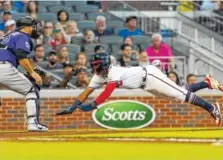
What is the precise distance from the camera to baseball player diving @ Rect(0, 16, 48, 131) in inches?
579

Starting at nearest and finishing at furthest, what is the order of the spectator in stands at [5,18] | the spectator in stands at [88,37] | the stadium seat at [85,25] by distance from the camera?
the spectator in stands at [5,18]
the spectator in stands at [88,37]
the stadium seat at [85,25]

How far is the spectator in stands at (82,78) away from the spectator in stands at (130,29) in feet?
10.5

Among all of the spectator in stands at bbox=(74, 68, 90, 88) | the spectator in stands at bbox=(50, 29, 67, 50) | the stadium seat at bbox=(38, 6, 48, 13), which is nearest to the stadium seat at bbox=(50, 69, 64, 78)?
the spectator in stands at bbox=(74, 68, 90, 88)

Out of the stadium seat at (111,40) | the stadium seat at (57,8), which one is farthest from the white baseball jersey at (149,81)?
the stadium seat at (57,8)

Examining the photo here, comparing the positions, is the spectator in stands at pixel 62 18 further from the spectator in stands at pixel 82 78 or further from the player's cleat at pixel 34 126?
the player's cleat at pixel 34 126

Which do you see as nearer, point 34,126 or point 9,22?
point 34,126

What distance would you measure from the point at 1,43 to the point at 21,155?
3734mm

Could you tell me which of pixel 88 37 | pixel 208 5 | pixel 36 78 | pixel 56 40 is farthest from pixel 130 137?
pixel 208 5

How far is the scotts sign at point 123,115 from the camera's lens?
1822 cm

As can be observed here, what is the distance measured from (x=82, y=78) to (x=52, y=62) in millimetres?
884

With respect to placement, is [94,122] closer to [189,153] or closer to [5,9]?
[5,9]

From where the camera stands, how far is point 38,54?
19.2 metres

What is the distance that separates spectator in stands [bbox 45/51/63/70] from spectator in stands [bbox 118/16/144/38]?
2.79 m

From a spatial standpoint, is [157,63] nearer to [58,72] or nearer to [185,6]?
[58,72]
